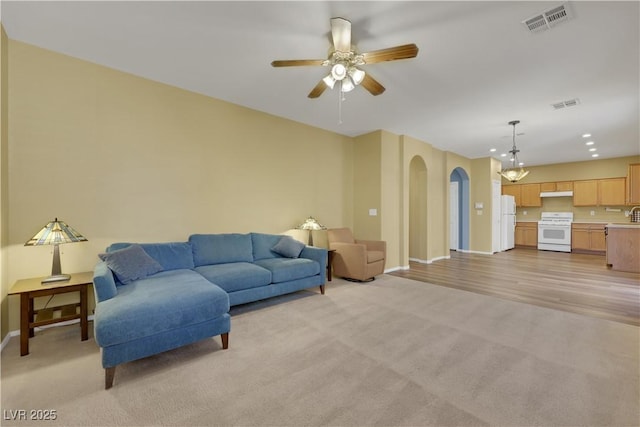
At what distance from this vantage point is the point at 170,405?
1.63 m

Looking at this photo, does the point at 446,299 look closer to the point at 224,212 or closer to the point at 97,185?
the point at 224,212

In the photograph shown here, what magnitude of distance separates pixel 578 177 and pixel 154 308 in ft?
37.7

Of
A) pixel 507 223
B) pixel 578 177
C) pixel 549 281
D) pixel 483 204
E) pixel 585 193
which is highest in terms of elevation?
pixel 578 177

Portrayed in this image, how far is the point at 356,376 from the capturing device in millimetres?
1912

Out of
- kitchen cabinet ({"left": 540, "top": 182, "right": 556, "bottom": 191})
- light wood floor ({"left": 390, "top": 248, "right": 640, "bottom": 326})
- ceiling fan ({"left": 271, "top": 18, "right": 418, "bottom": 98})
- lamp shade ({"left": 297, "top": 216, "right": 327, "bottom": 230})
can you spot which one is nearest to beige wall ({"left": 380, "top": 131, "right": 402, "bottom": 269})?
light wood floor ({"left": 390, "top": 248, "right": 640, "bottom": 326})

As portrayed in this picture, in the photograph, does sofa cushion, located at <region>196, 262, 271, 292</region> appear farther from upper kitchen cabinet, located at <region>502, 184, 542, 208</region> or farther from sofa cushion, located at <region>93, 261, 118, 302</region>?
upper kitchen cabinet, located at <region>502, 184, 542, 208</region>

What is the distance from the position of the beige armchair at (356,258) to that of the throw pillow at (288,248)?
0.89 metres

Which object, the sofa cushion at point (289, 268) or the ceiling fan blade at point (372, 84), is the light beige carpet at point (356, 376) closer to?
the sofa cushion at point (289, 268)

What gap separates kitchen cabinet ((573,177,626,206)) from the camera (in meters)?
7.53

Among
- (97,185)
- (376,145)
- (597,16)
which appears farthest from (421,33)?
(97,185)

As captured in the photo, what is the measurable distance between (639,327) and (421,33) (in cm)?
374

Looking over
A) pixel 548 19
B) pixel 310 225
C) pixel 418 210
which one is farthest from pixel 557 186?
pixel 310 225

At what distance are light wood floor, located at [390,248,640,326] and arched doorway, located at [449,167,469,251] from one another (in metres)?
1.18

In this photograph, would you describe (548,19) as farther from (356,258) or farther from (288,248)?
(288,248)
